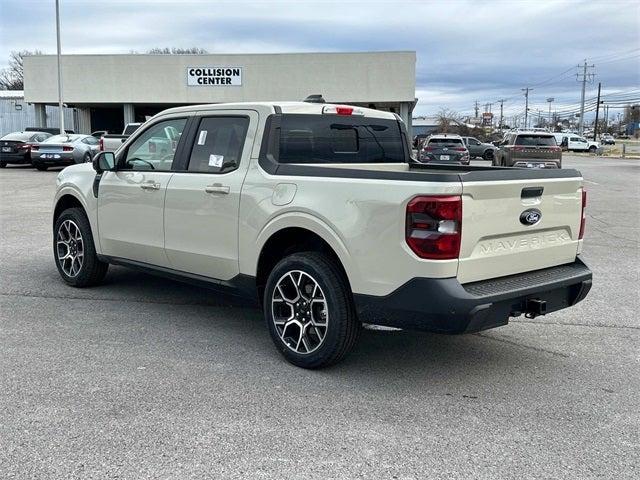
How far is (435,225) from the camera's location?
12.5ft

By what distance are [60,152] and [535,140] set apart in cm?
1806

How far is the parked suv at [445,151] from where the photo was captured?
2645cm

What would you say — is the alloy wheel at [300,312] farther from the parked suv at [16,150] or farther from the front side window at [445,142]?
the parked suv at [16,150]

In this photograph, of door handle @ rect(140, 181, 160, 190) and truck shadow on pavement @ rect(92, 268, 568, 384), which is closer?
truck shadow on pavement @ rect(92, 268, 568, 384)

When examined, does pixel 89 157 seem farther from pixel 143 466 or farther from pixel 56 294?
pixel 143 466

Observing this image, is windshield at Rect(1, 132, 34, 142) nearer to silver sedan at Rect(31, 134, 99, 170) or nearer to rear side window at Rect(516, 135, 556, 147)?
silver sedan at Rect(31, 134, 99, 170)

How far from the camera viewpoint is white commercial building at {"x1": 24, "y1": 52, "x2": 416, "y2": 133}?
38.0m

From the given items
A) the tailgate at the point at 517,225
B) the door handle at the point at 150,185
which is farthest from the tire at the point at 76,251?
the tailgate at the point at 517,225

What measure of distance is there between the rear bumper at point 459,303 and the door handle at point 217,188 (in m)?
1.45

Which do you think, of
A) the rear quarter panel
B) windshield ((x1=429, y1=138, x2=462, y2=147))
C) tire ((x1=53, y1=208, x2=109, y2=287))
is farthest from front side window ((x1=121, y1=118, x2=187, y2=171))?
windshield ((x1=429, y1=138, x2=462, y2=147))

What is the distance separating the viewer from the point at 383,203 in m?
3.94

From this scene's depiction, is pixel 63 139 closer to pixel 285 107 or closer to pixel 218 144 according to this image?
pixel 218 144

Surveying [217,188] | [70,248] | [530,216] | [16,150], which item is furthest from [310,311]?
[16,150]

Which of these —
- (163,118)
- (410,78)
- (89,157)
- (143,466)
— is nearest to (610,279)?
(163,118)
